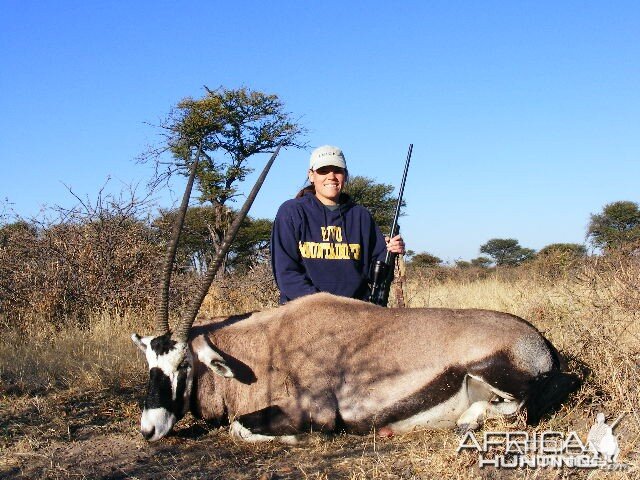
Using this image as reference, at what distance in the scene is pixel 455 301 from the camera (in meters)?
9.00

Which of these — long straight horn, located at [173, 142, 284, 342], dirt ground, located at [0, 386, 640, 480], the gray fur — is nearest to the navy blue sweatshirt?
the gray fur

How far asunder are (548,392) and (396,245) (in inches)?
69.0

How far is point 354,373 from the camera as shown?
398cm

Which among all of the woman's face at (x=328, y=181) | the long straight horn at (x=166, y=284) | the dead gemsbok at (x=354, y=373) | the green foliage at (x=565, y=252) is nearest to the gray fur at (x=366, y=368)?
the dead gemsbok at (x=354, y=373)

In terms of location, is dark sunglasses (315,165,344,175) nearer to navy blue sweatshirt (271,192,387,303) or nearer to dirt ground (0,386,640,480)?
navy blue sweatshirt (271,192,387,303)

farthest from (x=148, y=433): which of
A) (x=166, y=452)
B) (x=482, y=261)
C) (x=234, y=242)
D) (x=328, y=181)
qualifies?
(x=482, y=261)

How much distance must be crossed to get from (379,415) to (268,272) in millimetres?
5414

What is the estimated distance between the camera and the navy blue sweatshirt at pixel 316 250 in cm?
494

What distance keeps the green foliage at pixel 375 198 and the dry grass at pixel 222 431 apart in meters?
14.5

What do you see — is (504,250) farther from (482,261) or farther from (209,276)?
(209,276)

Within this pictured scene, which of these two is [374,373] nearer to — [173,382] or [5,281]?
[173,382]

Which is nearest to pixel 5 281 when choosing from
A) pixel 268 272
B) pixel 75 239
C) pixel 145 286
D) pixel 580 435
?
pixel 75 239

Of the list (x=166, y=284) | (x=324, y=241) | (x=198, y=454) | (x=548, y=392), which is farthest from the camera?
(x=324, y=241)

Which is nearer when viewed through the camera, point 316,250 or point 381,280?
point 316,250
